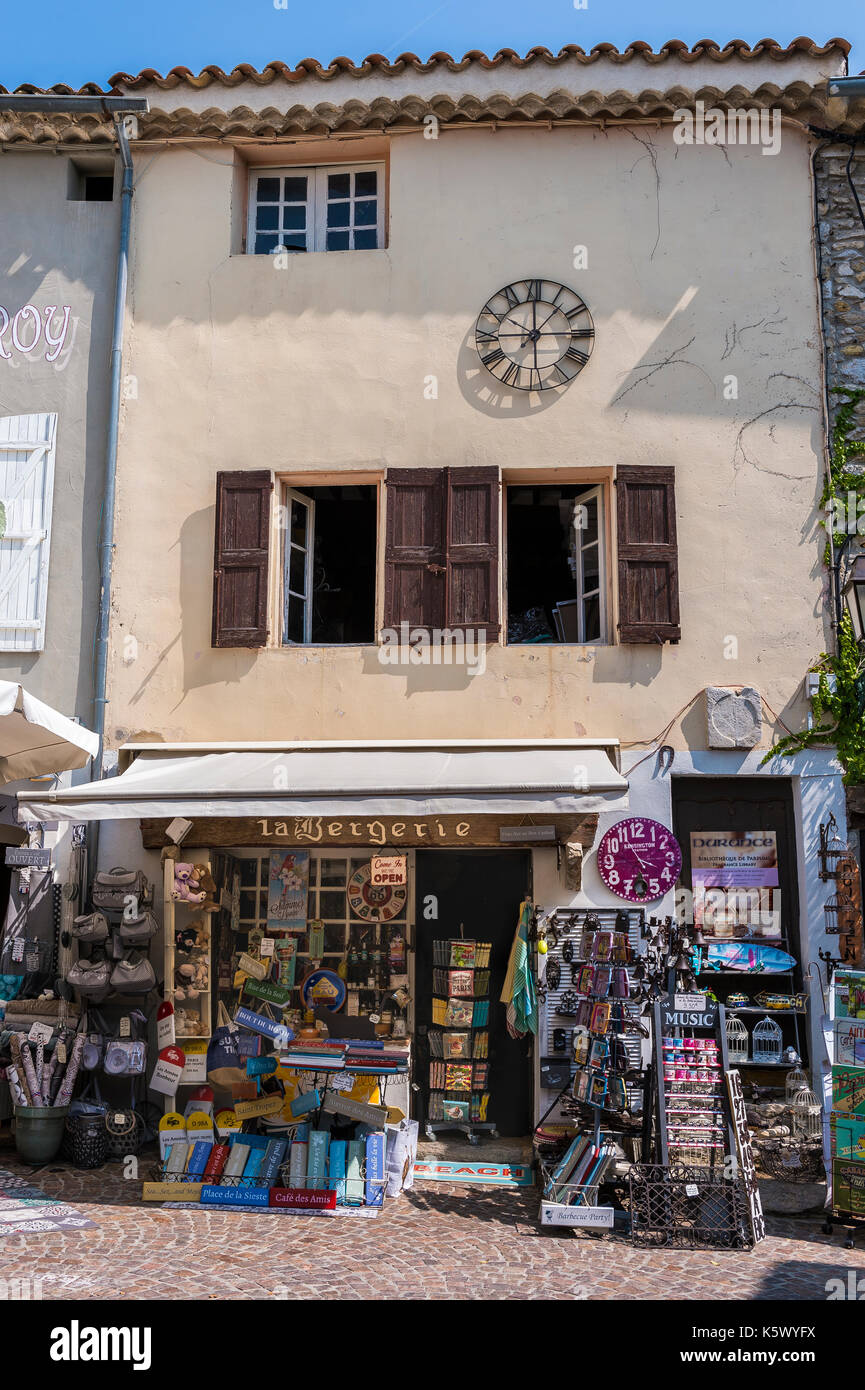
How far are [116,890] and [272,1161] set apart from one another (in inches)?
94.7

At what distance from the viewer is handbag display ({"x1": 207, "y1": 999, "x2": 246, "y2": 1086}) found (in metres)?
8.51

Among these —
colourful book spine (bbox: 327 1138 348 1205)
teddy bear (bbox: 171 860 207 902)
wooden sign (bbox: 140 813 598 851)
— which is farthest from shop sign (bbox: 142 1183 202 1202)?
wooden sign (bbox: 140 813 598 851)

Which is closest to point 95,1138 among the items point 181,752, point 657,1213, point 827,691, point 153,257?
point 181,752

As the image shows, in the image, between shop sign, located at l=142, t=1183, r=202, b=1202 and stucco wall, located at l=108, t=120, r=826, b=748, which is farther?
stucco wall, located at l=108, t=120, r=826, b=748

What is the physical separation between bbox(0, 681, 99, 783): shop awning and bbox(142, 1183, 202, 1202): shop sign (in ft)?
9.84

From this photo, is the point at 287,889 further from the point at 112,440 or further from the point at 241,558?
the point at 112,440

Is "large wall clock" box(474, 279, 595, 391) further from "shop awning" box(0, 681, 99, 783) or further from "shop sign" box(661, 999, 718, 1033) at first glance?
"shop sign" box(661, 999, 718, 1033)

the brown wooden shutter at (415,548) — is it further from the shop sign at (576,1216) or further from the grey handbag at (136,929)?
the shop sign at (576,1216)

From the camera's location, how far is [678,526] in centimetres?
927

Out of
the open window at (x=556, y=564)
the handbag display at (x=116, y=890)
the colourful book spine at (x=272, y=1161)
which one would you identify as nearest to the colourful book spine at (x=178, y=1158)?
the colourful book spine at (x=272, y=1161)

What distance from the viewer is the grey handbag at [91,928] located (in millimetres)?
8586

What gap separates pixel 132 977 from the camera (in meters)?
8.50

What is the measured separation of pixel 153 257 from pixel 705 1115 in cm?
810

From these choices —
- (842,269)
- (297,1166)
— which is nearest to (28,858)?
(297,1166)
